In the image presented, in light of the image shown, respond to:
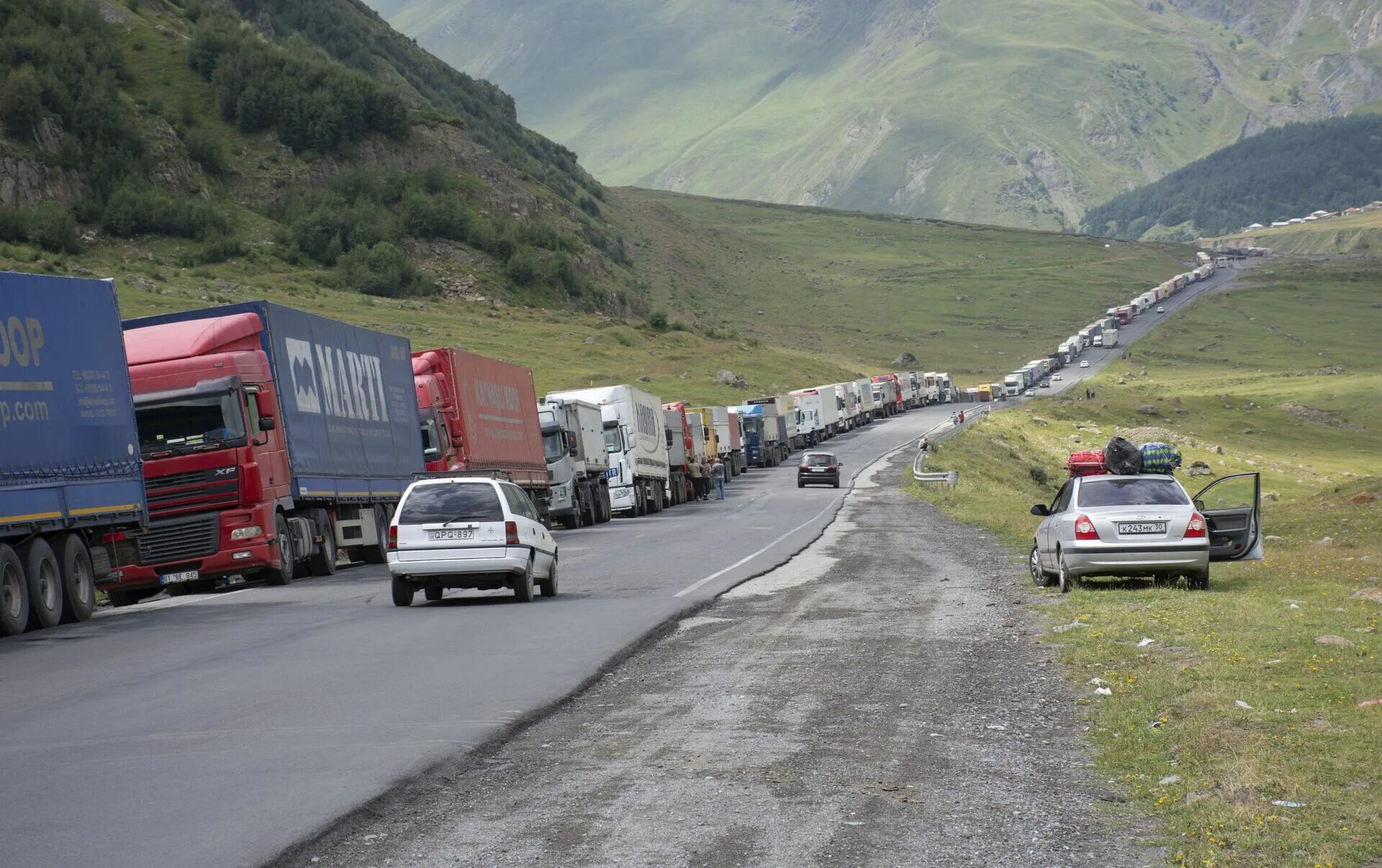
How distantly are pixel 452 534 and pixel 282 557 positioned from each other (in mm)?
6923

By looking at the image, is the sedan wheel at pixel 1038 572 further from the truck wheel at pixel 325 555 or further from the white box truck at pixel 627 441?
the white box truck at pixel 627 441

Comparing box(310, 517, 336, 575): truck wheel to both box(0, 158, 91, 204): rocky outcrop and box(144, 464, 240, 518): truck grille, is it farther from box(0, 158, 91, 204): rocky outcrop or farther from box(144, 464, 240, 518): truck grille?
box(0, 158, 91, 204): rocky outcrop

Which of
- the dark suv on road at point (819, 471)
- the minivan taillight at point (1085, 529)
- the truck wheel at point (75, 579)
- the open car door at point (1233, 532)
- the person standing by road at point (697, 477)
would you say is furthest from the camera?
the dark suv on road at point (819, 471)

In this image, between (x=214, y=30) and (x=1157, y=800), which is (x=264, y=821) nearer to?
(x=1157, y=800)

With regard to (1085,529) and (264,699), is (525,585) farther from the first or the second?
(264,699)

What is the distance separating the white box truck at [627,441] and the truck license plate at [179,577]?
76.2 ft

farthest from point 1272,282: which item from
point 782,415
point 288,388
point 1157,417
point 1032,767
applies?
point 1032,767

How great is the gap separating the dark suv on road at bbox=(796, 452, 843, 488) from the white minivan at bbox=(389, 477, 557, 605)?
129ft

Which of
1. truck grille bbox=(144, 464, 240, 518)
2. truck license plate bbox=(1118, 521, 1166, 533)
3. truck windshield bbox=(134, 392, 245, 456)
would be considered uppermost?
truck windshield bbox=(134, 392, 245, 456)

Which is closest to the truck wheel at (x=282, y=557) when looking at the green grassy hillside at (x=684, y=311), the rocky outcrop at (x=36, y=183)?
the green grassy hillside at (x=684, y=311)

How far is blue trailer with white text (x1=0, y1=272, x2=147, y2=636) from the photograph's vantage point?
19016 mm

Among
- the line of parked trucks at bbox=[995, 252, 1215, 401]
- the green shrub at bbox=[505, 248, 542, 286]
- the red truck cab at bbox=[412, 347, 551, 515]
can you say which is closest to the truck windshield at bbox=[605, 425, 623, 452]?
the red truck cab at bbox=[412, 347, 551, 515]

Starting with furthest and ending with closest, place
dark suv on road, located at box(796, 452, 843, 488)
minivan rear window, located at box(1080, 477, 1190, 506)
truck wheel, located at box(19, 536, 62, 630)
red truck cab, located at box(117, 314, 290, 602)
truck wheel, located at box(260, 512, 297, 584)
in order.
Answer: dark suv on road, located at box(796, 452, 843, 488) → truck wheel, located at box(260, 512, 297, 584) → red truck cab, located at box(117, 314, 290, 602) → truck wheel, located at box(19, 536, 62, 630) → minivan rear window, located at box(1080, 477, 1190, 506)

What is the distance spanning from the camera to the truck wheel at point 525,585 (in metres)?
20.4
